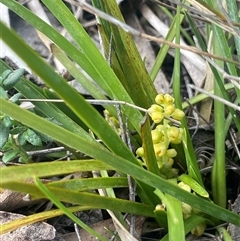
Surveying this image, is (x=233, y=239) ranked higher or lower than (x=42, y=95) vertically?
lower

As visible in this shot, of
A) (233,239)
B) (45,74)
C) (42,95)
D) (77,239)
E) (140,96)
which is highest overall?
(45,74)

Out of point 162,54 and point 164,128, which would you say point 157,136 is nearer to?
point 164,128

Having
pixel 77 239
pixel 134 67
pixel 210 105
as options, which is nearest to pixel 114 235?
pixel 77 239

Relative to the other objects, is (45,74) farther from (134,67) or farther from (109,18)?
(134,67)

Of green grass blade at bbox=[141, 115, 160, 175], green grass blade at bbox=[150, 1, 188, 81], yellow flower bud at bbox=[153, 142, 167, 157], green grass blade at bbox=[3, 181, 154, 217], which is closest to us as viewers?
green grass blade at bbox=[3, 181, 154, 217]

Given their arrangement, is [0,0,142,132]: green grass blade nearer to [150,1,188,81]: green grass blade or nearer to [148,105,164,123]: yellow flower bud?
[148,105,164,123]: yellow flower bud

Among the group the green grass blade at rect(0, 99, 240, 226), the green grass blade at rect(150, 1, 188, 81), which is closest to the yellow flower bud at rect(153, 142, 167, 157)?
the green grass blade at rect(0, 99, 240, 226)

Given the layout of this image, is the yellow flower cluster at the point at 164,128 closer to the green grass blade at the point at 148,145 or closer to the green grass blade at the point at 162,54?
the green grass blade at the point at 148,145

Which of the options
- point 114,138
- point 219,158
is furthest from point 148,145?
point 219,158

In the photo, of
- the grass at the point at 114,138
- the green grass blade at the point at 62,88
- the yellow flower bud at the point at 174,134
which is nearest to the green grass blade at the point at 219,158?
the grass at the point at 114,138
